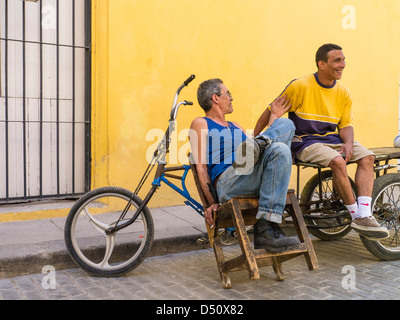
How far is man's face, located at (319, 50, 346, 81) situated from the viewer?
165 inches

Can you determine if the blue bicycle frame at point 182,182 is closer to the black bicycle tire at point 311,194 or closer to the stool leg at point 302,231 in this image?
the stool leg at point 302,231

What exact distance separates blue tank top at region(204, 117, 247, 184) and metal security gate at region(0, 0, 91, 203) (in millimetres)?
2350

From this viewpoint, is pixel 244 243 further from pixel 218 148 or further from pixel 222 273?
pixel 218 148

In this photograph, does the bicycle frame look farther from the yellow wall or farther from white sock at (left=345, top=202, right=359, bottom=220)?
the yellow wall

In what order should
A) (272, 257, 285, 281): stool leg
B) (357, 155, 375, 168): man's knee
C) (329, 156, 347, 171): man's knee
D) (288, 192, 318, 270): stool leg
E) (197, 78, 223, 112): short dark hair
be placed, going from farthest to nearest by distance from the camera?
1. (357, 155, 375, 168): man's knee
2. (329, 156, 347, 171): man's knee
3. (197, 78, 223, 112): short dark hair
4. (272, 257, 285, 281): stool leg
5. (288, 192, 318, 270): stool leg

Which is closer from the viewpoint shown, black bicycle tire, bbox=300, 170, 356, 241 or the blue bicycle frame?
the blue bicycle frame

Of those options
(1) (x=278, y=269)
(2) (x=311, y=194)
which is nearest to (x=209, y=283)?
(1) (x=278, y=269)

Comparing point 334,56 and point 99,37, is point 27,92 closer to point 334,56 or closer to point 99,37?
point 99,37

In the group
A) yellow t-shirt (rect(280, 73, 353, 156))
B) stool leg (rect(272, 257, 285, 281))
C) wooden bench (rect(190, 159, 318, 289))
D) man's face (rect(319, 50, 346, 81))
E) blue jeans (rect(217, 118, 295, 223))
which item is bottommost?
stool leg (rect(272, 257, 285, 281))

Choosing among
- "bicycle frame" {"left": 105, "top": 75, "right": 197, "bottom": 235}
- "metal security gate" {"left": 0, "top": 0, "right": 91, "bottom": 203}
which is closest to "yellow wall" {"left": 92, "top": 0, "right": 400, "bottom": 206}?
"metal security gate" {"left": 0, "top": 0, "right": 91, "bottom": 203}

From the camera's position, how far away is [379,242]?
4.15m

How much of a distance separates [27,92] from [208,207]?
112 inches

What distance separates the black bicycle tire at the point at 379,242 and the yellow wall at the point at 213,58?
249cm

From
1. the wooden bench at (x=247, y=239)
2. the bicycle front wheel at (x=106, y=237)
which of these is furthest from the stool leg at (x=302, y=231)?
the bicycle front wheel at (x=106, y=237)
